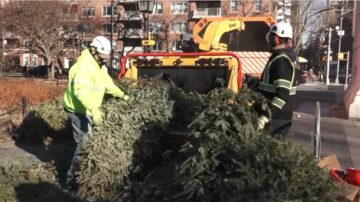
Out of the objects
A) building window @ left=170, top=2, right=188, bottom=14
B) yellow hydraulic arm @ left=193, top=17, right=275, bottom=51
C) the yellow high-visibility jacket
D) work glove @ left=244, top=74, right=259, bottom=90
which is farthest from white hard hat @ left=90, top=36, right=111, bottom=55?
building window @ left=170, top=2, right=188, bottom=14

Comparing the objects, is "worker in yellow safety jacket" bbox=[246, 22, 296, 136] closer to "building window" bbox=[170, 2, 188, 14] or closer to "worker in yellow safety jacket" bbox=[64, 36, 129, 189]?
"worker in yellow safety jacket" bbox=[64, 36, 129, 189]

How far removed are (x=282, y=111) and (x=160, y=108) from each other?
4.87 feet

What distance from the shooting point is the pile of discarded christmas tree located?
4.11 meters

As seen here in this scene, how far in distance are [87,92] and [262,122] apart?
2414 mm

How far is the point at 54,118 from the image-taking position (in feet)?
30.2

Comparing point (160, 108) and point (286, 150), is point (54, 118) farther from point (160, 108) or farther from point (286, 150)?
point (286, 150)

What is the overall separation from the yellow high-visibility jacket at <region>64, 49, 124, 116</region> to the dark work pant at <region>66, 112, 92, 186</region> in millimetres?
91

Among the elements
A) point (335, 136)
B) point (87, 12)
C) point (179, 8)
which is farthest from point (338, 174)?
point (179, 8)

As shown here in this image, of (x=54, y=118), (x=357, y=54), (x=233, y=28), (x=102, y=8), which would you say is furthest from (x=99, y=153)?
(x=102, y=8)

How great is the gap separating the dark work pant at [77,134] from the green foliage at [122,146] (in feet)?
0.61

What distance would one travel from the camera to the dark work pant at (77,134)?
6297 mm

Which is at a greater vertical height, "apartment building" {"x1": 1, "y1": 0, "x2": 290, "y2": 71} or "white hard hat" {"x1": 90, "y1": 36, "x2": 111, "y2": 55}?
"apartment building" {"x1": 1, "y1": 0, "x2": 290, "y2": 71}

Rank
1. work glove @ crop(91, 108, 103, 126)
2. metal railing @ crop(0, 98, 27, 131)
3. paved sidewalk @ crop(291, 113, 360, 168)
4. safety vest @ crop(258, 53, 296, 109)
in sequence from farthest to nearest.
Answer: metal railing @ crop(0, 98, 27, 131), paved sidewalk @ crop(291, 113, 360, 168), work glove @ crop(91, 108, 103, 126), safety vest @ crop(258, 53, 296, 109)

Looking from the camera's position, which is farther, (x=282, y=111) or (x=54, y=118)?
(x=54, y=118)
